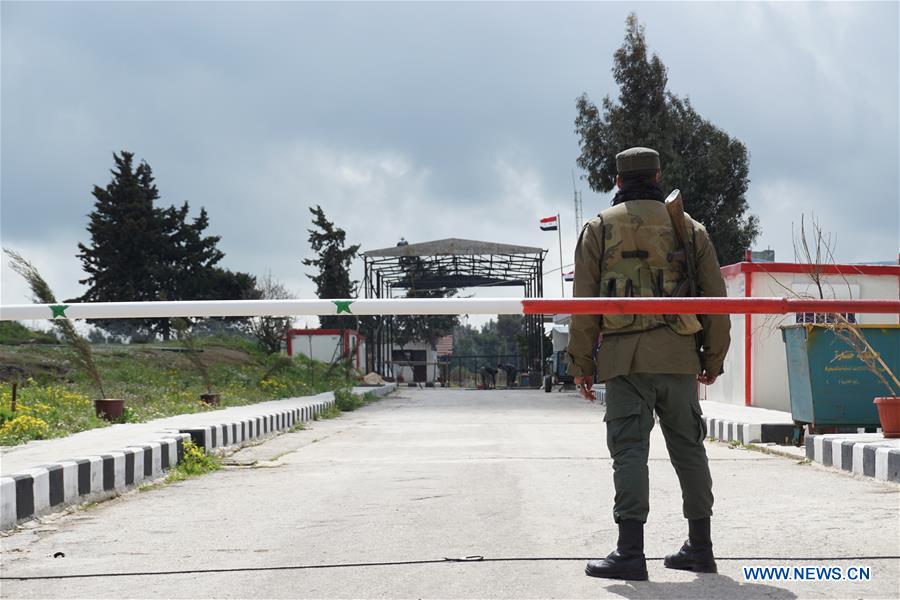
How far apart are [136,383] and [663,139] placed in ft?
70.5

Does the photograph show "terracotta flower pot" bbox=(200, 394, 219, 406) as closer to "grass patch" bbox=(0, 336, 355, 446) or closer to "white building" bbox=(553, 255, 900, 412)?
"grass patch" bbox=(0, 336, 355, 446)

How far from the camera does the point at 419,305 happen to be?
5867mm

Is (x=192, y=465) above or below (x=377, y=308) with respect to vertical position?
below

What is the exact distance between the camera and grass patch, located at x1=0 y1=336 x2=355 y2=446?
12.2 metres

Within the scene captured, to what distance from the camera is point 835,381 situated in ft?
36.6

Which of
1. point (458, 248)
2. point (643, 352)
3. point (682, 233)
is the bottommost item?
point (643, 352)

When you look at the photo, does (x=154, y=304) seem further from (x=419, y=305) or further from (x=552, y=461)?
(x=552, y=461)

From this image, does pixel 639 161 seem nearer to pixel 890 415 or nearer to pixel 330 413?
pixel 890 415

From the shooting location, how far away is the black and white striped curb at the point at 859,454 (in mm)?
8164

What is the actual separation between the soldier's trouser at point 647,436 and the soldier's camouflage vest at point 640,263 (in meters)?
0.23

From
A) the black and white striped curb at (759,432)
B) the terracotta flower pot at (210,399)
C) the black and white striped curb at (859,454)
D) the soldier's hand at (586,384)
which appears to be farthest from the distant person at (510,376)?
the soldier's hand at (586,384)

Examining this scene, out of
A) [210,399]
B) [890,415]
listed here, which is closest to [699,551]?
[890,415]

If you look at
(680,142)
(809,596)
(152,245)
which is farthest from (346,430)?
(152,245)

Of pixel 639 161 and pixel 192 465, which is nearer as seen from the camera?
pixel 639 161
